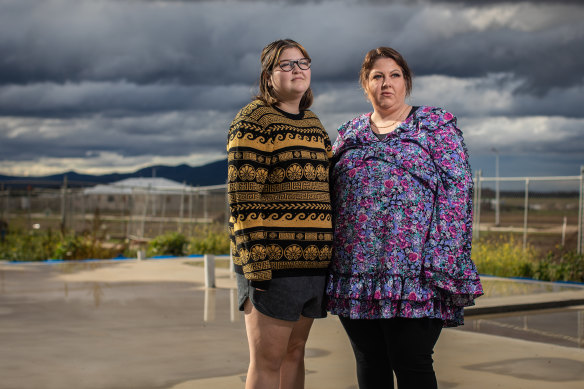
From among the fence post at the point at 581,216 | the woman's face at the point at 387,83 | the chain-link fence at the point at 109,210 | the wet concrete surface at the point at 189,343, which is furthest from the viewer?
the chain-link fence at the point at 109,210

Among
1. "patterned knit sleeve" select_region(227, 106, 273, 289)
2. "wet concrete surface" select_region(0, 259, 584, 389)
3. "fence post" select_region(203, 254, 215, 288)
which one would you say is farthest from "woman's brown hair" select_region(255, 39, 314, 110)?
"fence post" select_region(203, 254, 215, 288)

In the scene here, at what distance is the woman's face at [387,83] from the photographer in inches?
137

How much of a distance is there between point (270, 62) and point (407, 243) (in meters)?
1.07

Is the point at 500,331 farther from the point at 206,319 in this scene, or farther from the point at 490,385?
the point at 206,319

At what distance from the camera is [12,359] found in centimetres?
620

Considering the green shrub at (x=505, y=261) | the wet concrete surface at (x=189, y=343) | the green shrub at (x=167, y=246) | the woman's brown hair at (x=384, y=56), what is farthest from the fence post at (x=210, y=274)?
the woman's brown hair at (x=384, y=56)

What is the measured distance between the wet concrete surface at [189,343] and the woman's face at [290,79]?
9.12ft

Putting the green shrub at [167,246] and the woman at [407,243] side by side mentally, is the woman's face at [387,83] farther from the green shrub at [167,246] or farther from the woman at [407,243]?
the green shrub at [167,246]

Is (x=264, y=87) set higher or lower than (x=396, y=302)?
higher

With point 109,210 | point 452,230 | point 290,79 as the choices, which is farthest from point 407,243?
point 109,210

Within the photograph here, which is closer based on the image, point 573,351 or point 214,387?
point 214,387

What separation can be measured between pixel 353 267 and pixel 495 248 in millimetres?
12581

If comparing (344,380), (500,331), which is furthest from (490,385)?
(500,331)

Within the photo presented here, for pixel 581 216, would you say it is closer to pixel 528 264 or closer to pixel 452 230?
pixel 528 264
